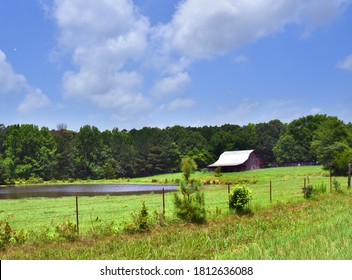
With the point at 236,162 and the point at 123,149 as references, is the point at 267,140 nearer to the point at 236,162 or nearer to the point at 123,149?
the point at 236,162

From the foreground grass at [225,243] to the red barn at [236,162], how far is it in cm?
A: 8344

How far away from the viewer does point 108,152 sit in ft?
376

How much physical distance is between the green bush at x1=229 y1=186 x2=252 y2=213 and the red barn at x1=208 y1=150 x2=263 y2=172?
80.3 metres

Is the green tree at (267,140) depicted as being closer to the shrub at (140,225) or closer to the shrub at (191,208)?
the shrub at (191,208)

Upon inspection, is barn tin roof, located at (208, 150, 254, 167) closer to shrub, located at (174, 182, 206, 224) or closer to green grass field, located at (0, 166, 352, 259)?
green grass field, located at (0, 166, 352, 259)

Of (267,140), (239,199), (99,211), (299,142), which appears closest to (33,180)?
(267,140)

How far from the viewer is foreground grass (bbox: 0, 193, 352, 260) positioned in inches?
391

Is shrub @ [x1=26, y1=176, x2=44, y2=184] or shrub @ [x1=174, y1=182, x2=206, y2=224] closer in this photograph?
shrub @ [x1=174, y1=182, x2=206, y2=224]

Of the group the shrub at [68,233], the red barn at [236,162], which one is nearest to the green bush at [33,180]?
the red barn at [236,162]

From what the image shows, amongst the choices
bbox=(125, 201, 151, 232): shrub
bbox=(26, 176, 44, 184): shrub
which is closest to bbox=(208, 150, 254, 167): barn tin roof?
bbox=(26, 176, 44, 184): shrub

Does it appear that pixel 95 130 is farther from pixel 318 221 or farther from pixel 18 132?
pixel 318 221

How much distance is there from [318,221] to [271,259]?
7.14 meters
